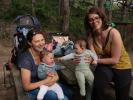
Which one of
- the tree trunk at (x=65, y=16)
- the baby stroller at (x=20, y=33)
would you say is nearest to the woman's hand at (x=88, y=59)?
the baby stroller at (x=20, y=33)

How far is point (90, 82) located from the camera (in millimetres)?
4473

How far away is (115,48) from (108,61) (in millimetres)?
167

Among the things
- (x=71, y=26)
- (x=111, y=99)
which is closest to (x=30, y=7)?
(x=71, y=26)

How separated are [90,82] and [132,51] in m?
6.12

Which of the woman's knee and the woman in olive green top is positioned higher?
the woman in olive green top

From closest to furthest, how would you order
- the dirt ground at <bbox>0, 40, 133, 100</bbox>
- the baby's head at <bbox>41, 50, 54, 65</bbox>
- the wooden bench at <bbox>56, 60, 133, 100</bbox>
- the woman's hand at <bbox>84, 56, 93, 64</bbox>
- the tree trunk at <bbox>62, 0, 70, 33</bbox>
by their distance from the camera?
the baby's head at <bbox>41, 50, 54, 65</bbox>, the woman's hand at <bbox>84, 56, 93, 64</bbox>, the wooden bench at <bbox>56, 60, 133, 100</bbox>, the dirt ground at <bbox>0, 40, 133, 100</bbox>, the tree trunk at <bbox>62, 0, 70, 33</bbox>

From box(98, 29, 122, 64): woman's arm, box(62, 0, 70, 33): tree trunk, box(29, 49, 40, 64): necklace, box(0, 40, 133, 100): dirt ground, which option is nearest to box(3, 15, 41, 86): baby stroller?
box(0, 40, 133, 100): dirt ground

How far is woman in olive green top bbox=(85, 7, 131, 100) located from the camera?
408 cm

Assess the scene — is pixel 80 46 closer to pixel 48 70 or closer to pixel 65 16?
pixel 48 70

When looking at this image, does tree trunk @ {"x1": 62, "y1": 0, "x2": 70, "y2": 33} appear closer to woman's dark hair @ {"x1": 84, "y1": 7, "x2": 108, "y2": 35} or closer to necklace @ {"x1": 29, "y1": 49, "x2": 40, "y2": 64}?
woman's dark hair @ {"x1": 84, "y1": 7, "x2": 108, "y2": 35}

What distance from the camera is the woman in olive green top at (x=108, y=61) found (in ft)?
13.4

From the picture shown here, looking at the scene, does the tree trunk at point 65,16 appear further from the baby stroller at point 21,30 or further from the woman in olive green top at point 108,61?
the woman in olive green top at point 108,61

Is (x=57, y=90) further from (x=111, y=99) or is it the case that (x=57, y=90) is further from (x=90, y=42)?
(x=111, y=99)

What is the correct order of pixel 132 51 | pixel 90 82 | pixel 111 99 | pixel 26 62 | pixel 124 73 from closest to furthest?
pixel 26 62
pixel 124 73
pixel 90 82
pixel 111 99
pixel 132 51
